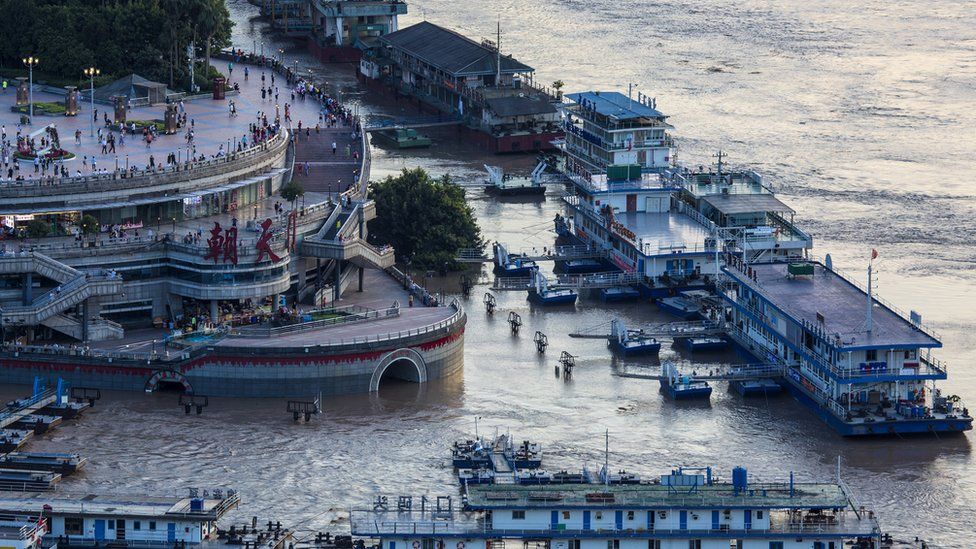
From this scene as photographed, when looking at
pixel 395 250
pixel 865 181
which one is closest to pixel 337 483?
pixel 395 250

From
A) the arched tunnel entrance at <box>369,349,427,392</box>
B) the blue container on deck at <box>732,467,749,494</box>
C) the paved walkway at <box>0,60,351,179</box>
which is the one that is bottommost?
the blue container on deck at <box>732,467,749,494</box>

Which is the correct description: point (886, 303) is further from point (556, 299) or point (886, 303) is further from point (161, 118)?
point (161, 118)

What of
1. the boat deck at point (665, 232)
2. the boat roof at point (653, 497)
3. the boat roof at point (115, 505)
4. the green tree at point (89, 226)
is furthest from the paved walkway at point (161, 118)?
the boat roof at point (653, 497)

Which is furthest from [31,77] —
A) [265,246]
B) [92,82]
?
[265,246]

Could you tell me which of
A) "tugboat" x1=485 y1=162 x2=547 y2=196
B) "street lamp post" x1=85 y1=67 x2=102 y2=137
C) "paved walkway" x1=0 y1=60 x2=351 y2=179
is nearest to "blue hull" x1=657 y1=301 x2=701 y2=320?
"paved walkway" x1=0 y1=60 x2=351 y2=179

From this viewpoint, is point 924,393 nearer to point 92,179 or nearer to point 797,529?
point 797,529

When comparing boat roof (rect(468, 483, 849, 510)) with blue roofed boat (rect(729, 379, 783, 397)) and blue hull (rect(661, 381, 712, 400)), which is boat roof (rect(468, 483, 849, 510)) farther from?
blue roofed boat (rect(729, 379, 783, 397))

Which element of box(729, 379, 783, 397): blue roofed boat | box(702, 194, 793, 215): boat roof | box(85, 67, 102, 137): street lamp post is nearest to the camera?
box(729, 379, 783, 397): blue roofed boat
